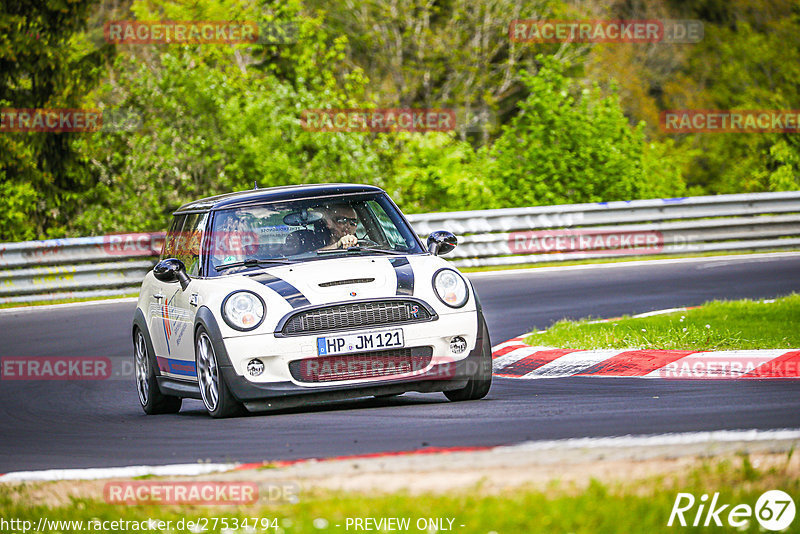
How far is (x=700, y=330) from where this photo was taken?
32.7 ft

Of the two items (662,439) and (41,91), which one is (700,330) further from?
(41,91)

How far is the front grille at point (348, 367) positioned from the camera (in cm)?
758

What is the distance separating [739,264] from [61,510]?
13968 millimetres

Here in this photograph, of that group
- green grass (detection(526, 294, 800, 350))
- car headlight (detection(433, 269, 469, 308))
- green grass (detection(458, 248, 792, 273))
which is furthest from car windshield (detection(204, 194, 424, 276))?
green grass (detection(458, 248, 792, 273))

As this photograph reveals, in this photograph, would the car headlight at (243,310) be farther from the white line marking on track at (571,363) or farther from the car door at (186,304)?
the white line marking on track at (571,363)

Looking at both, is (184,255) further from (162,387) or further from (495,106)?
(495,106)

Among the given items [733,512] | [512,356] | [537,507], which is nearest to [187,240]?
[512,356]

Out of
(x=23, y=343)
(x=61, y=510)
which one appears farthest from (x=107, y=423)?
(x=23, y=343)

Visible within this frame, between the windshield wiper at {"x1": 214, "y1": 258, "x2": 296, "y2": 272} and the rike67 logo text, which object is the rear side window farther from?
the rike67 logo text

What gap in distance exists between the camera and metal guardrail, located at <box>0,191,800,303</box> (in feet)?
59.4

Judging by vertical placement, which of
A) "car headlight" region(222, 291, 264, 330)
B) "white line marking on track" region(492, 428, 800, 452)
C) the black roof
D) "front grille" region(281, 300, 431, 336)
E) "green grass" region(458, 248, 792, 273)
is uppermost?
the black roof

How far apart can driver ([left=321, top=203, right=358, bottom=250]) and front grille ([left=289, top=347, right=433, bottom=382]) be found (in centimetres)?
119

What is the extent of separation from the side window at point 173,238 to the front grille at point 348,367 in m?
2.32

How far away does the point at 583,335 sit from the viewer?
10391 millimetres
